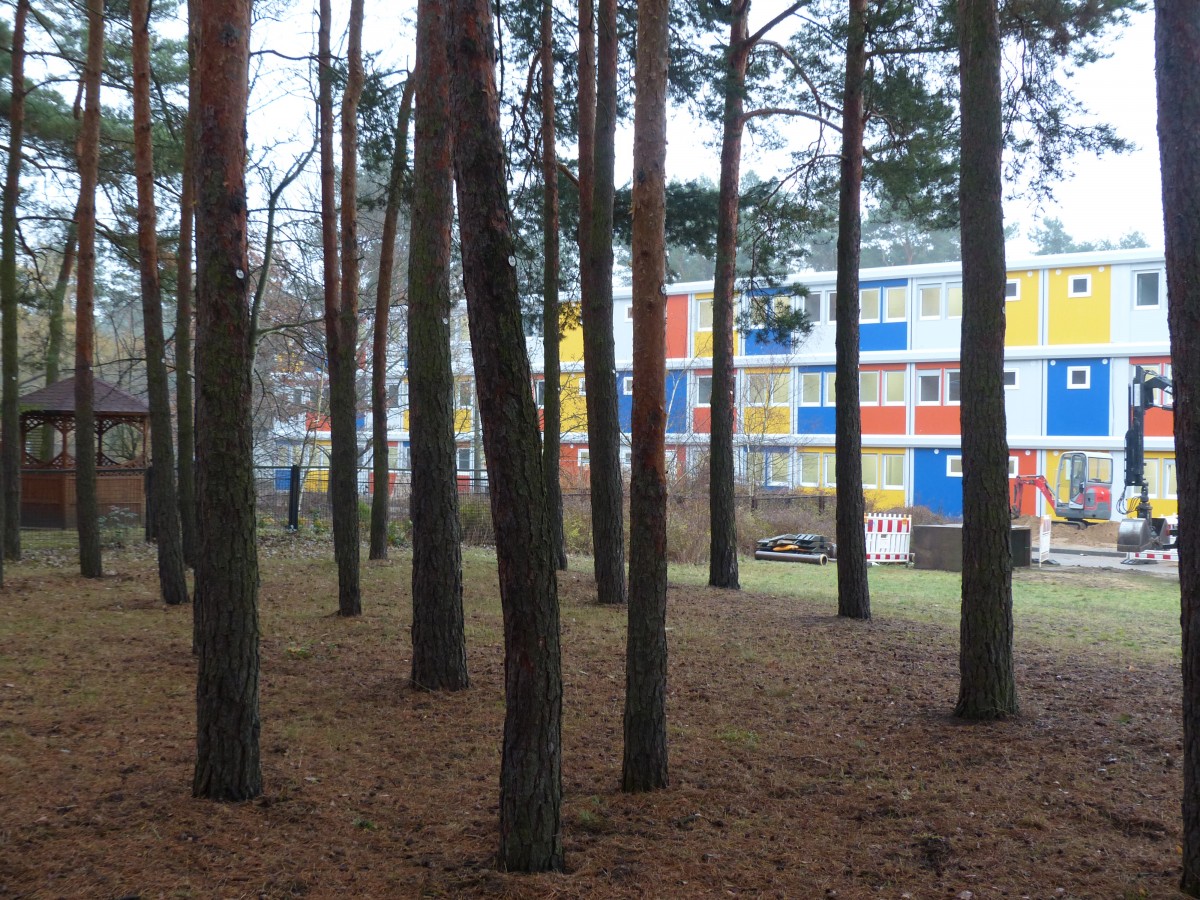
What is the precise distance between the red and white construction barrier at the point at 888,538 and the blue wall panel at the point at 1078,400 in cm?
1261

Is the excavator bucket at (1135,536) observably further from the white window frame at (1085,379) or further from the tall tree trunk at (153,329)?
the tall tree trunk at (153,329)

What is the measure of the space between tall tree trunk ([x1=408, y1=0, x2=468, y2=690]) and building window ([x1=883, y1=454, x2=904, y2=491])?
95.9ft

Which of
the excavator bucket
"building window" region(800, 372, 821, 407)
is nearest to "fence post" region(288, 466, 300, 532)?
the excavator bucket

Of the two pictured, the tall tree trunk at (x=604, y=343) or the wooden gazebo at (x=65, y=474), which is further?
the wooden gazebo at (x=65, y=474)

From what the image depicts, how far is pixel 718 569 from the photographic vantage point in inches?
571

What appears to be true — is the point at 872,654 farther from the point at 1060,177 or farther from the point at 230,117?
the point at 230,117

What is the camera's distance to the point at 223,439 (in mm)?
4922

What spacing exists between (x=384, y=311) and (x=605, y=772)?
33.7ft

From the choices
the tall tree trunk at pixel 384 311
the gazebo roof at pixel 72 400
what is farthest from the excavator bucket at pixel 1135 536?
the gazebo roof at pixel 72 400

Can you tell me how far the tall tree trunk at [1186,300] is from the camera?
3926 millimetres

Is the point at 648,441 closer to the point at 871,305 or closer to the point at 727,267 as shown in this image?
the point at 727,267

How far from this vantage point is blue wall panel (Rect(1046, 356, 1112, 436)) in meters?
31.3

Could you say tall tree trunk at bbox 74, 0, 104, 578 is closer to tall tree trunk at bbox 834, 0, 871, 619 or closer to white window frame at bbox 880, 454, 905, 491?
tall tree trunk at bbox 834, 0, 871, 619

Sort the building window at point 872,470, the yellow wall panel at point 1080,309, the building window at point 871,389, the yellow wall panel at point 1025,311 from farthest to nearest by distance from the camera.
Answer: the building window at point 872,470 → the building window at point 871,389 → the yellow wall panel at point 1025,311 → the yellow wall panel at point 1080,309
